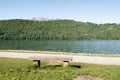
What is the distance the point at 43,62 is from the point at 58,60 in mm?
3498

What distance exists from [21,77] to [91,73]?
443 cm

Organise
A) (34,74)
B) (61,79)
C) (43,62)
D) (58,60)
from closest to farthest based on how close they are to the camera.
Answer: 1. (61,79)
2. (34,74)
3. (58,60)
4. (43,62)

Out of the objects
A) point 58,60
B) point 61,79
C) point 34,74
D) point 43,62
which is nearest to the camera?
point 61,79

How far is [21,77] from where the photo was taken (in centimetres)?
1565

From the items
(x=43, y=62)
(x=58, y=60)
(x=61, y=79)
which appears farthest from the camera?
(x=43, y=62)

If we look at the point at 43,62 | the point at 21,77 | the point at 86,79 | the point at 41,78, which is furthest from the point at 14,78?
the point at 43,62

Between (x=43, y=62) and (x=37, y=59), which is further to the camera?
(x=43, y=62)

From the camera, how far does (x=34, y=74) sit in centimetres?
1653

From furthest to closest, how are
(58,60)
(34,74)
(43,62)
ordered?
1. (43,62)
2. (58,60)
3. (34,74)

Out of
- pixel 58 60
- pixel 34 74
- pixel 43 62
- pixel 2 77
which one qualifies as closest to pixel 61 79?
pixel 34 74

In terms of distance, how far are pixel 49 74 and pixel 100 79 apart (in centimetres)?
316

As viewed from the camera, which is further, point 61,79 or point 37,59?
point 37,59

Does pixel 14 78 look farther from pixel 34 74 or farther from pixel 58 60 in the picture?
pixel 58 60

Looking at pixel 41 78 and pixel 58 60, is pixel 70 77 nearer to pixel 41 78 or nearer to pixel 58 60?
pixel 41 78
